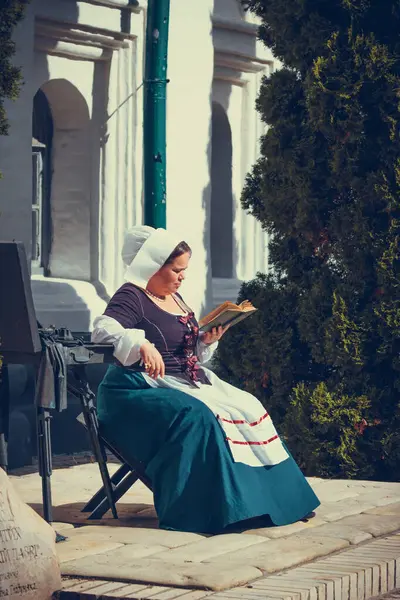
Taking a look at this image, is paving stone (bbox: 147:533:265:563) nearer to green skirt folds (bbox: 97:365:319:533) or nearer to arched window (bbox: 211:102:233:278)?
green skirt folds (bbox: 97:365:319:533)

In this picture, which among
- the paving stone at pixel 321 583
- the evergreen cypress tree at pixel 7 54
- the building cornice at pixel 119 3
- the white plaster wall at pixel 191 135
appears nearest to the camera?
the paving stone at pixel 321 583

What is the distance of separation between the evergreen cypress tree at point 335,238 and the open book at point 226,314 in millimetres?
1856

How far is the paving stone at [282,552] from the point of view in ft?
19.6

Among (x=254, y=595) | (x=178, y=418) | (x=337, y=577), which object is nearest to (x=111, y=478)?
(x=178, y=418)

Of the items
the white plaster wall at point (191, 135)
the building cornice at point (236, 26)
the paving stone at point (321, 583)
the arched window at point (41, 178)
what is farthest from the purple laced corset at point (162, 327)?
the building cornice at point (236, 26)

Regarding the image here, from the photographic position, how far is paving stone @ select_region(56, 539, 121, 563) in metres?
6.16

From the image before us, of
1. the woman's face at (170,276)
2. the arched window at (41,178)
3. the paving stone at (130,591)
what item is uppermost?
the arched window at (41,178)

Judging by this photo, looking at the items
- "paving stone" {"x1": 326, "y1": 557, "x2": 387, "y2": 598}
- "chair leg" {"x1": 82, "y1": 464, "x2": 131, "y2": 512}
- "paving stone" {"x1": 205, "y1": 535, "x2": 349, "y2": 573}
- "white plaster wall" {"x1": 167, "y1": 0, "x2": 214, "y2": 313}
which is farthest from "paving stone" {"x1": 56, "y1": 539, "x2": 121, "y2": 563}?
"white plaster wall" {"x1": 167, "y1": 0, "x2": 214, "y2": 313}

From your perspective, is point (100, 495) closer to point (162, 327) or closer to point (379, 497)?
point (162, 327)

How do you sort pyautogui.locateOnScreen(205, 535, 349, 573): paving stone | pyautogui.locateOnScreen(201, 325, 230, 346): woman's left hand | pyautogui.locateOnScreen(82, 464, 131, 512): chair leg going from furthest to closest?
1. pyautogui.locateOnScreen(201, 325, 230, 346): woman's left hand
2. pyautogui.locateOnScreen(82, 464, 131, 512): chair leg
3. pyautogui.locateOnScreen(205, 535, 349, 573): paving stone

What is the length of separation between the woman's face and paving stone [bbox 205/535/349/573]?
55.5 inches

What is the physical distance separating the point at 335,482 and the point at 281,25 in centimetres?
300

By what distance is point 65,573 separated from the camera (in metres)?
5.77

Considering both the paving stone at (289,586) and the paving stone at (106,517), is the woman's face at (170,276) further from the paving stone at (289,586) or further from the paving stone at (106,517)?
the paving stone at (289,586)
